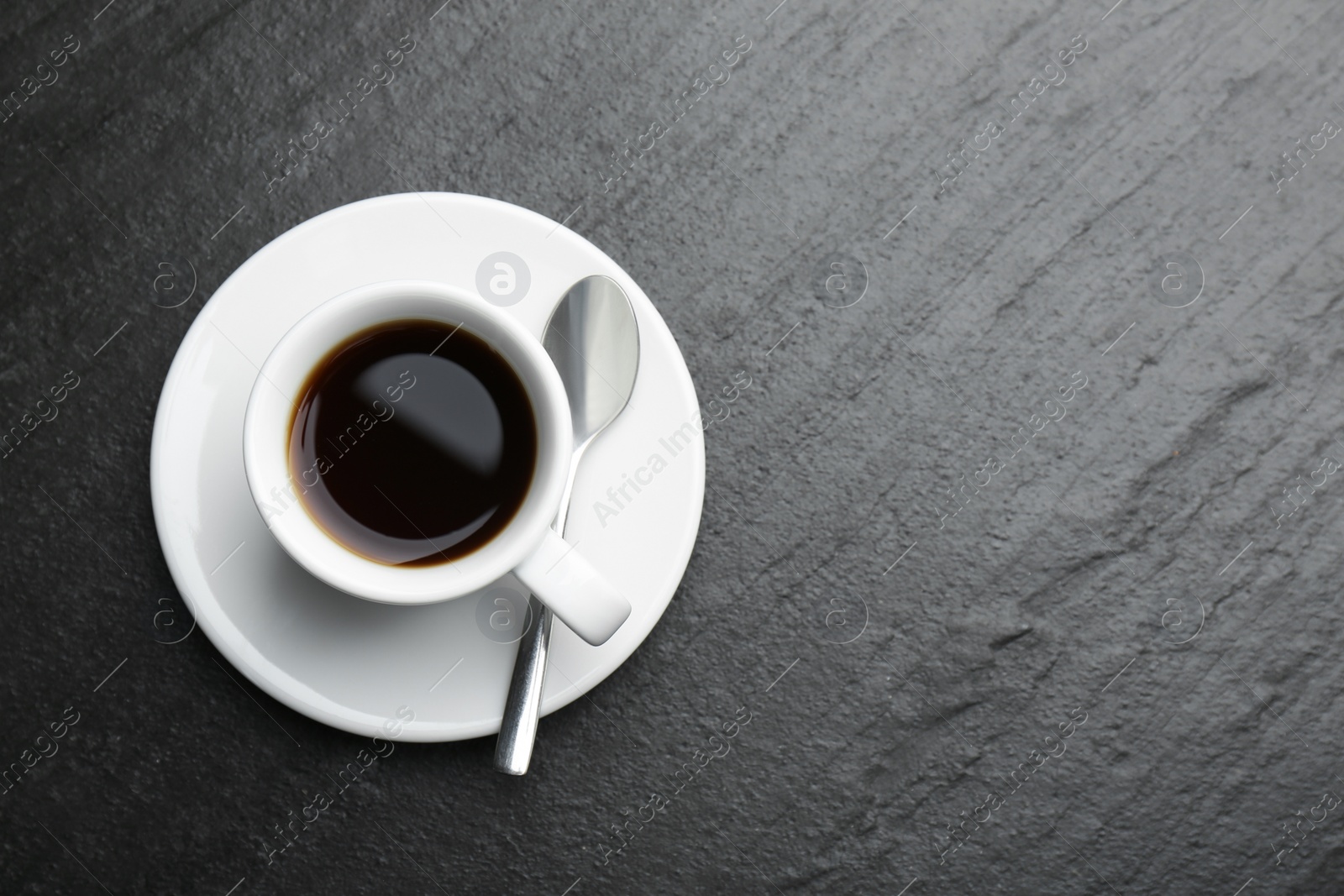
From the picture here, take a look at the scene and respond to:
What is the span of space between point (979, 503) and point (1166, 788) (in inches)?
13.0

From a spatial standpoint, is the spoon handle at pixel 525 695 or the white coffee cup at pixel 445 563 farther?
the spoon handle at pixel 525 695

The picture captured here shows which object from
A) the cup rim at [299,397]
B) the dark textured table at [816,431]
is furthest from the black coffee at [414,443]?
the dark textured table at [816,431]

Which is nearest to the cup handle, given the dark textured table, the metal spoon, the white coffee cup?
the white coffee cup

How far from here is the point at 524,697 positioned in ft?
Answer: 2.31

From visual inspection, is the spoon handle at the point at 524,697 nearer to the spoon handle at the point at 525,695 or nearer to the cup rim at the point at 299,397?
the spoon handle at the point at 525,695

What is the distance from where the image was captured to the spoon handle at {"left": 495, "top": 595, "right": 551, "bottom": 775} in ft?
2.31

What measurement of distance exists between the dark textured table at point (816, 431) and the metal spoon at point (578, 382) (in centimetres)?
12

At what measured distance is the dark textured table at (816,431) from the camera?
31.5 inches

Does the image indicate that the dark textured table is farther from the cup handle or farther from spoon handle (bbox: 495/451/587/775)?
the cup handle

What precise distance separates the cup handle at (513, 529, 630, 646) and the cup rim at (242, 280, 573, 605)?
1 centimetres

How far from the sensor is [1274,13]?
91cm

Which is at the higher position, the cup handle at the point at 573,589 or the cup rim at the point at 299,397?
the cup rim at the point at 299,397

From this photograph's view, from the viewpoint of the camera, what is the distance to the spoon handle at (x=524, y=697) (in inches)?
27.7

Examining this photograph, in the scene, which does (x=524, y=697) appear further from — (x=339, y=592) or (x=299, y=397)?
(x=299, y=397)
